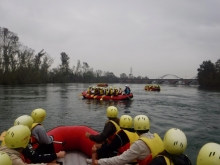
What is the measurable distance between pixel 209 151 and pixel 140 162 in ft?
4.55

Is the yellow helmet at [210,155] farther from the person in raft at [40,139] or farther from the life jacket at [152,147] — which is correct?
the person in raft at [40,139]

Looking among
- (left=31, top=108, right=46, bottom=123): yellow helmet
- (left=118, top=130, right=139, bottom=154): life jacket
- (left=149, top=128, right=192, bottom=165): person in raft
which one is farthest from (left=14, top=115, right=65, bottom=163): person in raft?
(left=149, top=128, right=192, bottom=165): person in raft

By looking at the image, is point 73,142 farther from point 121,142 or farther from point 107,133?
point 121,142

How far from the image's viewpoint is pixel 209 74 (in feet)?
236

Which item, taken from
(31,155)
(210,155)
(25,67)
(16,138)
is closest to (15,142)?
(16,138)

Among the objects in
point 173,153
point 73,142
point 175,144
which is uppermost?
point 175,144

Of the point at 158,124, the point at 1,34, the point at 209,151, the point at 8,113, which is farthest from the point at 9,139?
the point at 1,34

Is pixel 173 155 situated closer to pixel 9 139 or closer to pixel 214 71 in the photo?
pixel 9 139

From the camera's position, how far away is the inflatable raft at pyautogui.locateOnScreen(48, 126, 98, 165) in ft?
16.6

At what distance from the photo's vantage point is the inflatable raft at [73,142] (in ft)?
16.6

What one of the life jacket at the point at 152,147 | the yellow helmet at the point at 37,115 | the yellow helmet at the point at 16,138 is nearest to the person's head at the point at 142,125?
the life jacket at the point at 152,147

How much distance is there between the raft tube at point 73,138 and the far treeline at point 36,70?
53.5m

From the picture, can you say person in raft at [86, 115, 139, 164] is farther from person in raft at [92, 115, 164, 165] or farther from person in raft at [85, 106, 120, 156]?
person in raft at [92, 115, 164, 165]

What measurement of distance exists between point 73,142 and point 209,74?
7569cm
